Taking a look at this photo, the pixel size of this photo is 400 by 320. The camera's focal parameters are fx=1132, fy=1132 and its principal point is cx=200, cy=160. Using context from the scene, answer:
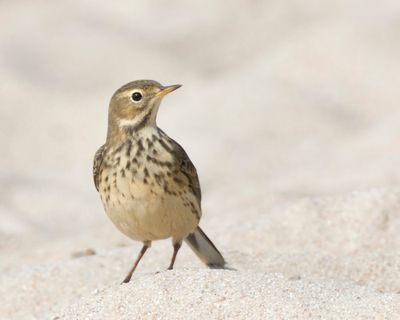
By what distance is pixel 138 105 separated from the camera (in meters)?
5.86

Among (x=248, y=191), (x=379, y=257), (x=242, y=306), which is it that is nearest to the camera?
(x=242, y=306)

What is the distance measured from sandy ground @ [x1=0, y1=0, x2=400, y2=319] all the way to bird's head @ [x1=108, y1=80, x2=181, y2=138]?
31.8 inches

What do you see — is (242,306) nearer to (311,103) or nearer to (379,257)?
(379,257)

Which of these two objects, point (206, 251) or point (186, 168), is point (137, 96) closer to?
point (186, 168)

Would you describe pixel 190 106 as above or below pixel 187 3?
below

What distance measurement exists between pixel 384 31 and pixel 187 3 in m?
2.84

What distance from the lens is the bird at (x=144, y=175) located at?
5.54 metres

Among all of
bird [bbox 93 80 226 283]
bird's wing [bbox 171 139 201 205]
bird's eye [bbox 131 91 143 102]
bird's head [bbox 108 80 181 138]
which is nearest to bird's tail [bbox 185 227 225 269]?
bird [bbox 93 80 226 283]

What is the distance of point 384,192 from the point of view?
8.01 meters

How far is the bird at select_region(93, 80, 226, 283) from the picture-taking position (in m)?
5.54

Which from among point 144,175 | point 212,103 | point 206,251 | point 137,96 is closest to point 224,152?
point 212,103

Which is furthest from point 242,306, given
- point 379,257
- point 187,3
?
point 187,3

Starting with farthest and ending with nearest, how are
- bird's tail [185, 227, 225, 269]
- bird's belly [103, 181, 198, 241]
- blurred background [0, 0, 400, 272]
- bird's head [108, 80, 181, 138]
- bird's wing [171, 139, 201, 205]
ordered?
1. blurred background [0, 0, 400, 272]
2. bird's tail [185, 227, 225, 269]
3. bird's head [108, 80, 181, 138]
4. bird's wing [171, 139, 201, 205]
5. bird's belly [103, 181, 198, 241]

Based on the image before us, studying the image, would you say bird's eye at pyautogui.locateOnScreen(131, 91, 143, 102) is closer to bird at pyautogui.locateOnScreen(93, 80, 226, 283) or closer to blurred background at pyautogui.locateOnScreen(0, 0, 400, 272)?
bird at pyautogui.locateOnScreen(93, 80, 226, 283)
